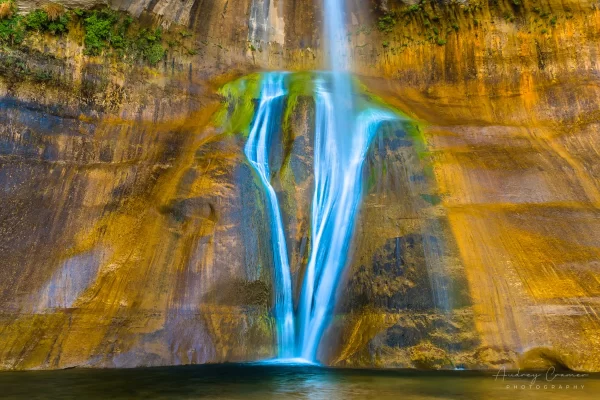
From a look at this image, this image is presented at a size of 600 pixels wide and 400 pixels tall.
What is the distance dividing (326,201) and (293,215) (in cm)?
93

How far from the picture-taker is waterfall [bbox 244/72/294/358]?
1072cm

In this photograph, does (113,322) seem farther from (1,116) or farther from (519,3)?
(519,3)

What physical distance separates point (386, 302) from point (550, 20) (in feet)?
38.9

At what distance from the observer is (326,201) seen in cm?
1241

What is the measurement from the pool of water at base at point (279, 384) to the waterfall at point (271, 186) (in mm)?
1625

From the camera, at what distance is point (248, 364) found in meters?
9.80

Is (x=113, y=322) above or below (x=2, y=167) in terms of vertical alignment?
below

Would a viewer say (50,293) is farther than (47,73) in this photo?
No

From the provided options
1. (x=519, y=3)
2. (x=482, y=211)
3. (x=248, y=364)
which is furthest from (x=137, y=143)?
(x=519, y=3)

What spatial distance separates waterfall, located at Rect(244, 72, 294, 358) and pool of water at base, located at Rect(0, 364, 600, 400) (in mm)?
1625
